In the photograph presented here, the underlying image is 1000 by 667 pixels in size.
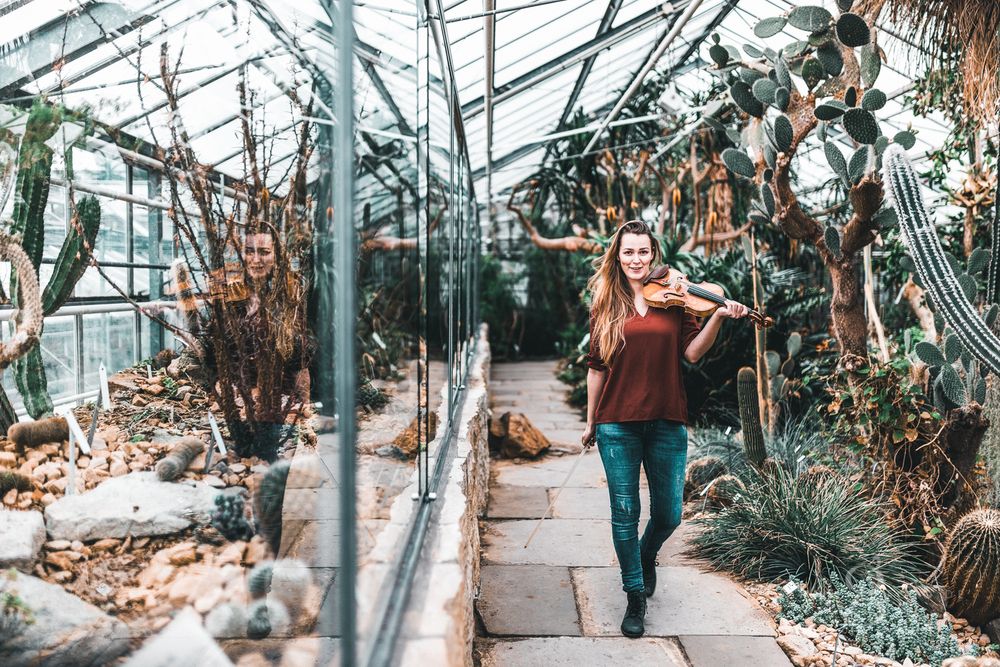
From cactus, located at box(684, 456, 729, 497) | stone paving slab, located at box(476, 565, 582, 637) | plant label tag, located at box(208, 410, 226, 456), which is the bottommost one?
stone paving slab, located at box(476, 565, 582, 637)

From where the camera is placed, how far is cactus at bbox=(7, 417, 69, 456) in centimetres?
210

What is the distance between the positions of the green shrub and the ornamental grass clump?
103 mm

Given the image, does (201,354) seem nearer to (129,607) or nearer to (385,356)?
(385,356)

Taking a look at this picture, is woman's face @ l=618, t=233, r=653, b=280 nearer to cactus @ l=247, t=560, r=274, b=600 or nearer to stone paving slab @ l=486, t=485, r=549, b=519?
cactus @ l=247, t=560, r=274, b=600

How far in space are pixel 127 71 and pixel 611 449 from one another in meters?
1.91

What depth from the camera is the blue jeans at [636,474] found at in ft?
8.96

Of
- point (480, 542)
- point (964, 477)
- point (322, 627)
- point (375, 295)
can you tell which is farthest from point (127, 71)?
point (964, 477)

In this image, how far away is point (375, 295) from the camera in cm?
188

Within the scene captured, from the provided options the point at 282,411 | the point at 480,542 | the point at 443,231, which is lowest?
the point at 480,542

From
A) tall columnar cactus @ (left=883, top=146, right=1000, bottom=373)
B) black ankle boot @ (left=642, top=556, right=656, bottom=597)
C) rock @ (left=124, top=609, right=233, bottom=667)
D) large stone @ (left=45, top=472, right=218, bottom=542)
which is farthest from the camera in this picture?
tall columnar cactus @ (left=883, top=146, right=1000, bottom=373)

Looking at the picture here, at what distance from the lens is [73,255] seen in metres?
2.24

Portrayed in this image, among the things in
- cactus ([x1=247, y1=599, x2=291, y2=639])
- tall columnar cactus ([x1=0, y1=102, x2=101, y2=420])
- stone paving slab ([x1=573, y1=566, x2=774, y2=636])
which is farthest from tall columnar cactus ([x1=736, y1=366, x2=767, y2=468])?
tall columnar cactus ([x1=0, y1=102, x2=101, y2=420])

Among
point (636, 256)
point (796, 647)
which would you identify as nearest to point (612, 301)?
point (636, 256)

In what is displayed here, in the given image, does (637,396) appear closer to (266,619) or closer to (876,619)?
(876,619)
